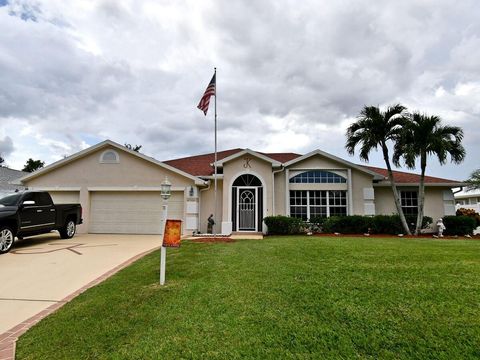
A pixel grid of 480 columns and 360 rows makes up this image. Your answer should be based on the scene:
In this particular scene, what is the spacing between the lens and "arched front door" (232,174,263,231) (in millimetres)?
15898

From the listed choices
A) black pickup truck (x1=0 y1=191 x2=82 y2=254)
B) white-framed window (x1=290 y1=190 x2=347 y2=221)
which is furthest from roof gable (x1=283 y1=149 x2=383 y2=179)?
black pickup truck (x1=0 y1=191 x2=82 y2=254)

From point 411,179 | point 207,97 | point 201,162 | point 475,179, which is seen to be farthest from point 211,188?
point 475,179

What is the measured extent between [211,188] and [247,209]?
7.96ft

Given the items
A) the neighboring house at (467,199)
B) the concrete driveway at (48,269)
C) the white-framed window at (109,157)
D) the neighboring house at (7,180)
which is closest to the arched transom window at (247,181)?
the concrete driveway at (48,269)

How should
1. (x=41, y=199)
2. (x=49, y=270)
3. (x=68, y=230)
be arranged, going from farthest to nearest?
(x=68, y=230), (x=41, y=199), (x=49, y=270)

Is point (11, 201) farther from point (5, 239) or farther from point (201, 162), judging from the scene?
point (201, 162)

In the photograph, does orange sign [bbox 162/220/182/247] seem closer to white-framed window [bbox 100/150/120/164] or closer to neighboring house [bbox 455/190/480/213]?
white-framed window [bbox 100/150/120/164]

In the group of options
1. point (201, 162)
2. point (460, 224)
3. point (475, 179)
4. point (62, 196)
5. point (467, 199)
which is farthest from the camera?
point (467, 199)

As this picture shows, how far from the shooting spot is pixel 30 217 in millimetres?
10961

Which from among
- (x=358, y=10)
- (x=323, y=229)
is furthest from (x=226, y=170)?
(x=358, y=10)

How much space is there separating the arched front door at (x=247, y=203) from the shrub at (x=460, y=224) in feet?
34.5

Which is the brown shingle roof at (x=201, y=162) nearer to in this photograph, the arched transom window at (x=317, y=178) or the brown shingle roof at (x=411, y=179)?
the arched transom window at (x=317, y=178)

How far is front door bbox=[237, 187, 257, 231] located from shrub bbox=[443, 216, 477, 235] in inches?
424

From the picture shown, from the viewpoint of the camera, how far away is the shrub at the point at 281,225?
14.8 metres
